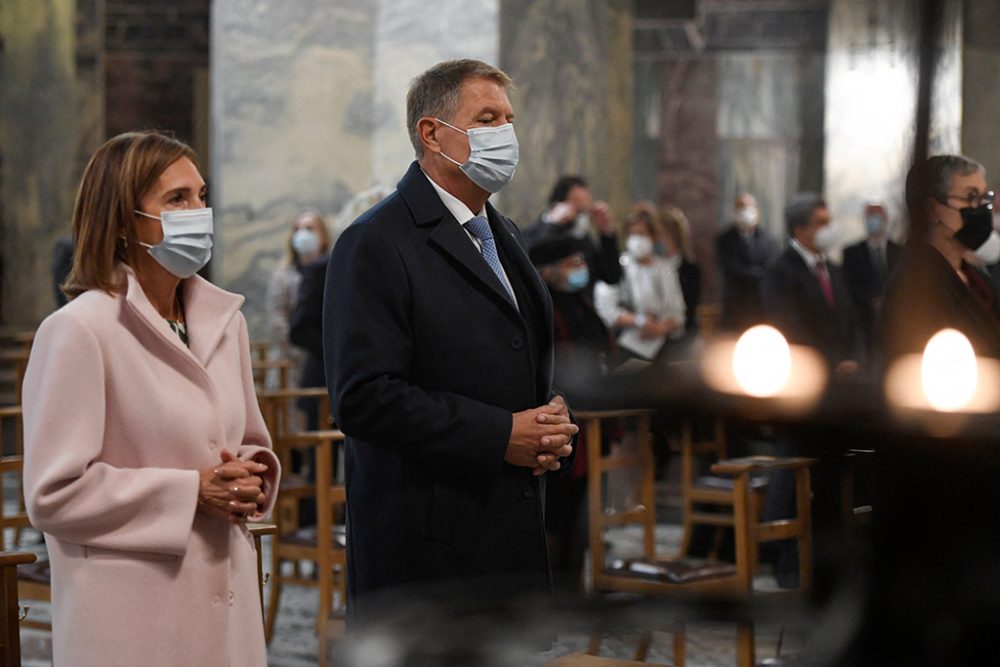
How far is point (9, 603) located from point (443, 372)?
89 centimetres

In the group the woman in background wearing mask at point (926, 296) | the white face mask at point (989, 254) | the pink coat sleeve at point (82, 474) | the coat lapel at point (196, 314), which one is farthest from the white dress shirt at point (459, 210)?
the white face mask at point (989, 254)

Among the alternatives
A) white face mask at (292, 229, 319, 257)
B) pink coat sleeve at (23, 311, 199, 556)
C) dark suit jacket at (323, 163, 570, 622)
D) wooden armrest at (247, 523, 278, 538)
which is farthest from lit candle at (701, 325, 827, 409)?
white face mask at (292, 229, 319, 257)

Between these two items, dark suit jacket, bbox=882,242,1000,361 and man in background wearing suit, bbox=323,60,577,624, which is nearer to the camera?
dark suit jacket, bbox=882,242,1000,361

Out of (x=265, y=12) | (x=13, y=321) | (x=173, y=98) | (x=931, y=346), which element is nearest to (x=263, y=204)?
(x=265, y=12)

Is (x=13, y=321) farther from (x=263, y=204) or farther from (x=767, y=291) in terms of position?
(x=767, y=291)

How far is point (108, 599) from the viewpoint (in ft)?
7.89

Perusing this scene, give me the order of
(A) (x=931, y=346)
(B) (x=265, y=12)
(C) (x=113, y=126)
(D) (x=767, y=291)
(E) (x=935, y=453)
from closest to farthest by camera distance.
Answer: (E) (x=935, y=453)
(A) (x=931, y=346)
(D) (x=767, y=291)
(B) (x=265, y=12)
(C) (x=113, y=126)

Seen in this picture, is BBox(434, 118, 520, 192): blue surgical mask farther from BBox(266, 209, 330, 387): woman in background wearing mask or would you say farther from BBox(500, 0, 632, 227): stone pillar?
BBox(500, 0, 632, 227): stone pillar

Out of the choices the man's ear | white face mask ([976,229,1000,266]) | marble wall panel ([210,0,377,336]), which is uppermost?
marble wall panel ([210,0,377,336])

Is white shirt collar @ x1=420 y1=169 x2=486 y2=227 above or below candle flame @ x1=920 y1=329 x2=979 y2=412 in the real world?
above

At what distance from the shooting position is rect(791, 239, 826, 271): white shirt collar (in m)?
7.04

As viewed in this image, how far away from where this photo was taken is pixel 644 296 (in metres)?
9.53

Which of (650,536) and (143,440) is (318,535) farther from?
(143,440)

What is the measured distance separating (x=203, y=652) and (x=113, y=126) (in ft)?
45.2
